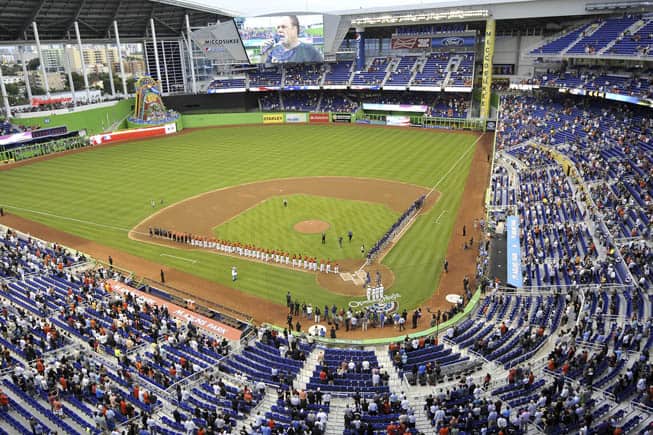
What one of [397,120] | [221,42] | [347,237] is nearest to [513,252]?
[347,237]

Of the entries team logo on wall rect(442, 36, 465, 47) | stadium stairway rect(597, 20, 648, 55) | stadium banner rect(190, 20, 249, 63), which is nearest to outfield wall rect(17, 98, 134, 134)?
stadium banner rect(190, 20, 249, 63)

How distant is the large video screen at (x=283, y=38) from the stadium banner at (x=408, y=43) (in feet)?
43.4

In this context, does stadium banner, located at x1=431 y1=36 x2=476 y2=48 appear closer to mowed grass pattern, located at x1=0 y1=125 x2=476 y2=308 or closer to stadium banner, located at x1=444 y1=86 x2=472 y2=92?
stadium banner, located at x1=444 y1=86 x2=472 y2=92

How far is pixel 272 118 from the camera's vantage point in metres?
83.9

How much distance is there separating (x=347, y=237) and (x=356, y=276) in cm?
574

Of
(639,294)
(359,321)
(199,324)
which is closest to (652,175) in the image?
(639,294)

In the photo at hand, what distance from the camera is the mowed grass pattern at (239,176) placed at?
3067cm

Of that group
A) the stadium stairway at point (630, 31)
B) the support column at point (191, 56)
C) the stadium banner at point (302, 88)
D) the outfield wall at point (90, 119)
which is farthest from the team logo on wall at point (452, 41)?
the outfield wall at point (90, 119)

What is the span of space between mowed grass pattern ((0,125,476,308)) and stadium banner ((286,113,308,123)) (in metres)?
4.23

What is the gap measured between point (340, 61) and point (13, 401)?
258ft

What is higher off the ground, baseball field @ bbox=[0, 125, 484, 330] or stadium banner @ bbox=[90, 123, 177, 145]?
stadium banner @ bbox=[90, 123, 177, 145]

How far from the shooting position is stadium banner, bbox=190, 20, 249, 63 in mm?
81125

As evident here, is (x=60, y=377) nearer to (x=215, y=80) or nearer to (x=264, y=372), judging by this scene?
(x=264, y=372)

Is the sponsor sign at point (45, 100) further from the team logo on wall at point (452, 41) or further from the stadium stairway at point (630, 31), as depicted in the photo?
the stadium stairway at point (630, 31)
